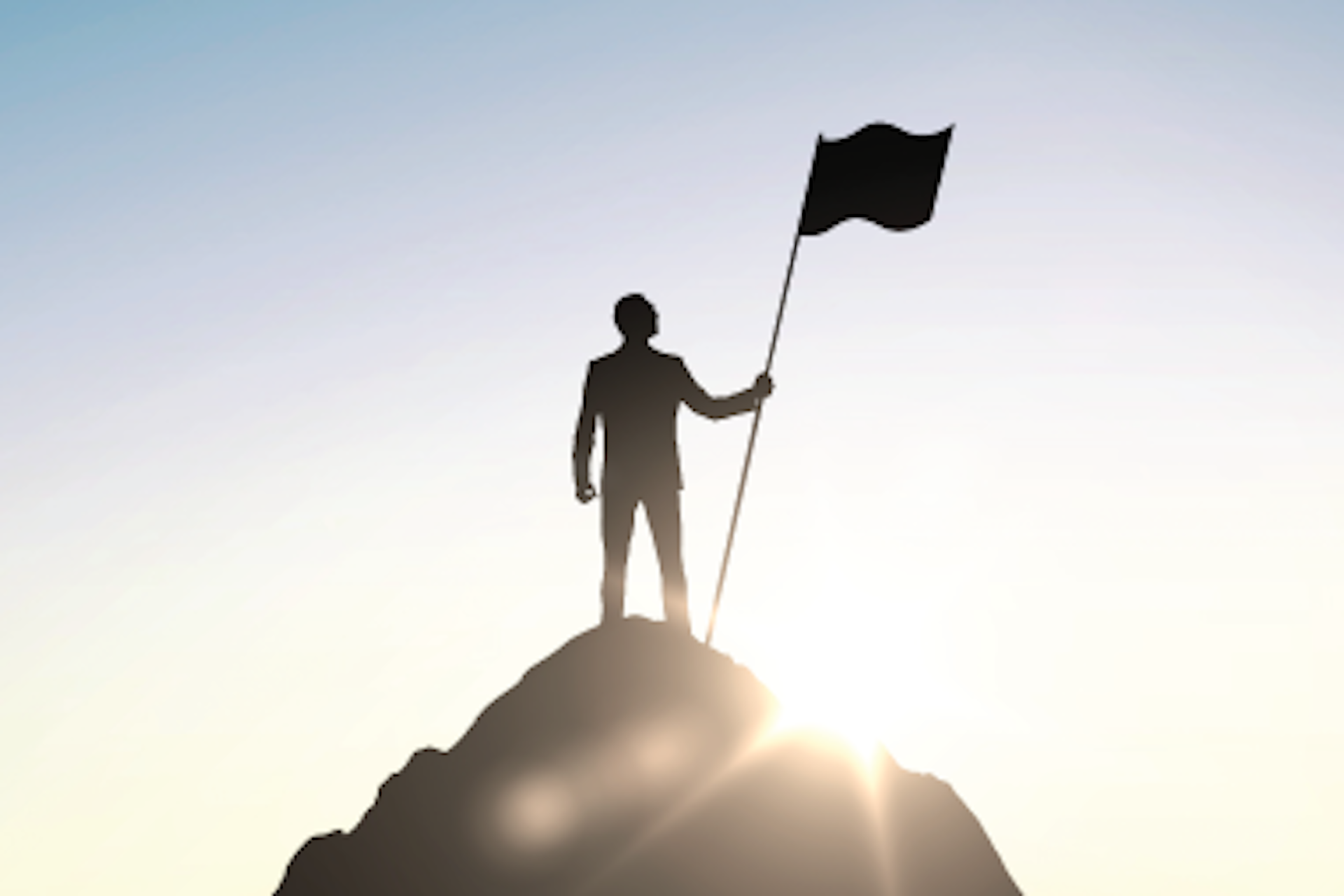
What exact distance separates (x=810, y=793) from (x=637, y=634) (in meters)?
2.14

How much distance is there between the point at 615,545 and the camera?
41.1 feet

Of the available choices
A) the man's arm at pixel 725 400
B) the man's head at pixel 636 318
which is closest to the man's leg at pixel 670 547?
the man's arm at pixel 725 400

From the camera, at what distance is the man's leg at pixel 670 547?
12.5 metres

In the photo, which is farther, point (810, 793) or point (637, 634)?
point (637, 634)

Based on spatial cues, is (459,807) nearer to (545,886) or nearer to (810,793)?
(545,886)

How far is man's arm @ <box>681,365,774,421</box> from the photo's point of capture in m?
12.5

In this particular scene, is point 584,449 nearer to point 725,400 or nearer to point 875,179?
point 725,400

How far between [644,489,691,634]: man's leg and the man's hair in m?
1.49

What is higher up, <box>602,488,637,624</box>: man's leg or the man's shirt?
the man's shirt

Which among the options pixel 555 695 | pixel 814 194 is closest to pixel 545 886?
pixel 555 695

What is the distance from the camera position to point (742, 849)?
10789 millimetres

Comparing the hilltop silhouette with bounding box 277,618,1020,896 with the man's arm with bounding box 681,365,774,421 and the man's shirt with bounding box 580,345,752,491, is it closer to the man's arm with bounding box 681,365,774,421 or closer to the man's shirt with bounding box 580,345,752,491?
the man's shirt with bounding box 580,345,752,491

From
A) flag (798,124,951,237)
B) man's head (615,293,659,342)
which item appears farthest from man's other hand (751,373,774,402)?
flag (798,124,951,237)

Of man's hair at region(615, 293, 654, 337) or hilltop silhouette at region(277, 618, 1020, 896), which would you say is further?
man's hair at region(615, 293, 654, 337)
